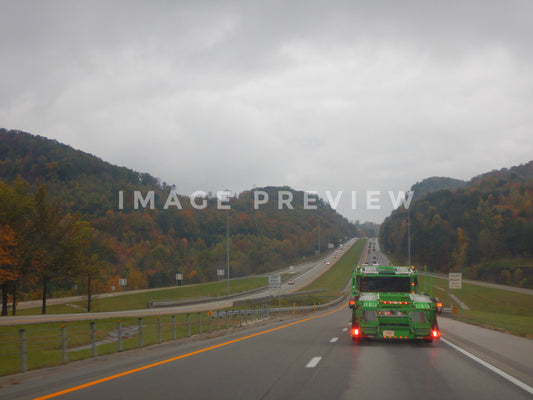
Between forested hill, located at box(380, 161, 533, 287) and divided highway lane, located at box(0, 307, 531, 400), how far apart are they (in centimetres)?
8983

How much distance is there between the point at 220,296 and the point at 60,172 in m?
112

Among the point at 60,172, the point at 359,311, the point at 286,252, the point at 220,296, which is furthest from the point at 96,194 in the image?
the point at 359,311

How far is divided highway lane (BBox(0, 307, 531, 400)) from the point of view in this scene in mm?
8633

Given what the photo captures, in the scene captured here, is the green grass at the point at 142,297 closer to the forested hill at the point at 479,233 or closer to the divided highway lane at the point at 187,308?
the divided highway lane at the point at 187,308

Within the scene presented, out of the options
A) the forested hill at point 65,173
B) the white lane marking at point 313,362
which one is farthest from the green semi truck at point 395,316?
the forested hill at point 65,173

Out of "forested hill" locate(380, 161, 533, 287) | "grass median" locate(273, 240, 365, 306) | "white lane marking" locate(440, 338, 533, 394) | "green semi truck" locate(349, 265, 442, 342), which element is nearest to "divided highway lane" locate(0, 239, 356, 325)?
"grass median" locate(273, 240, 365, 306)

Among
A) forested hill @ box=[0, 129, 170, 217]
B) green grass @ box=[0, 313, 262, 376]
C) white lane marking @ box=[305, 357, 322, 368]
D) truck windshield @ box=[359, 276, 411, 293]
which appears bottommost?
green grass @ box=[0, 313, 262, 376]

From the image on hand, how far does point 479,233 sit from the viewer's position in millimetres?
134875

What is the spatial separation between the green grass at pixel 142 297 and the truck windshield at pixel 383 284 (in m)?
48.1

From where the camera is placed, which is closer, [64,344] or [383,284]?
[64,344]

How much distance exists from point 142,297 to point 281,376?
2801 inches

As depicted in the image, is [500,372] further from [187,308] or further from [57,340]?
[187,308]

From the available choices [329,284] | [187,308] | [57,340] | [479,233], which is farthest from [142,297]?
[479,233]

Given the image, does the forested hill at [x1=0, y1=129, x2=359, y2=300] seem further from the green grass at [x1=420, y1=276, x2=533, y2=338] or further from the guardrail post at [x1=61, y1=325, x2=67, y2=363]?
the guardrail post at [x1=61, y1=325, x2=67, y2=363]
